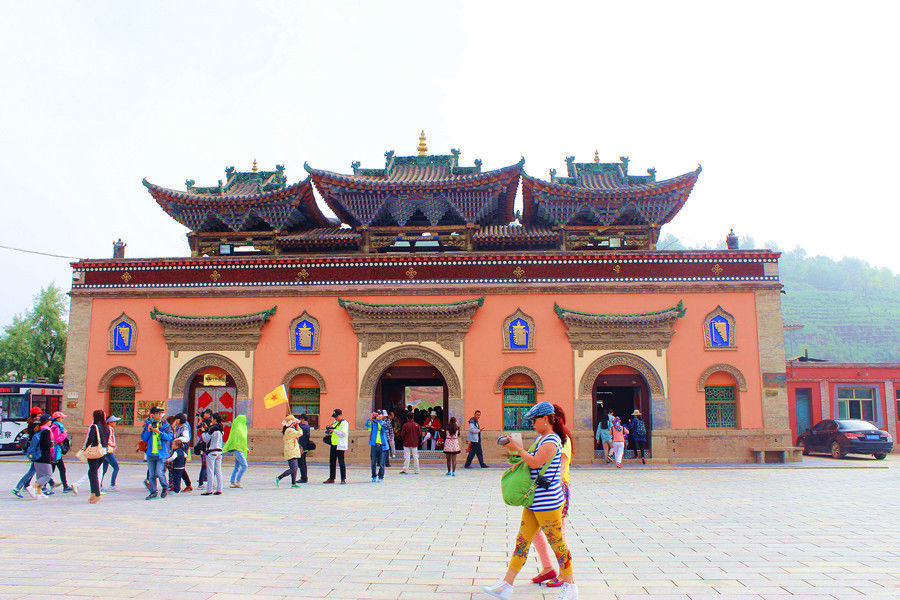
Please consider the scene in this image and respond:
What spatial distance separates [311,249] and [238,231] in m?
2.42

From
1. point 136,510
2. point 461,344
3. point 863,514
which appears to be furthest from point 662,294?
point 136,510

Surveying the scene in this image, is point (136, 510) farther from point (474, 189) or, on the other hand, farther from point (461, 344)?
point (474, 189)

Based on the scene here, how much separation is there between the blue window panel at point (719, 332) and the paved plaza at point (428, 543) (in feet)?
22.4

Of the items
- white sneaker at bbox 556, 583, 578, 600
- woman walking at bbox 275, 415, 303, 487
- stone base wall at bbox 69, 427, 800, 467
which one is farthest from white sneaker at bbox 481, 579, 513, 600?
stone base wall at bbox 69, 427, 800, 467

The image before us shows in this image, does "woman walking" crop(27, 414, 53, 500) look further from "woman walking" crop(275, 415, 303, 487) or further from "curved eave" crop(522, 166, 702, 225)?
"curved eave" crop(522, 166, 702, 225)

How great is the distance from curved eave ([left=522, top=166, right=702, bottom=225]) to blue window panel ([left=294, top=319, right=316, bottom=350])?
26.1 feet

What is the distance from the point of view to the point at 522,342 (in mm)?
18969

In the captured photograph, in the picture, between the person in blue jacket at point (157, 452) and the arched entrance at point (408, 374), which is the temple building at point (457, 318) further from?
the person in blue jacket at point (157, 452)

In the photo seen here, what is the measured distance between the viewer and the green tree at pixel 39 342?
119ft

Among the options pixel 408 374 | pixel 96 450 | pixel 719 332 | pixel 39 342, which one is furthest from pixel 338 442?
pixel 39 342

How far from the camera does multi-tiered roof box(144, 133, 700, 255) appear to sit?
19.9 m

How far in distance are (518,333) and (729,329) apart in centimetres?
609

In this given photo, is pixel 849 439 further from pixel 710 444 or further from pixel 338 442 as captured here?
pixel 338 442

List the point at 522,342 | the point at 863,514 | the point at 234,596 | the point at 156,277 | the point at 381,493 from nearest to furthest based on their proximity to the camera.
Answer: the point at 234,596 < the point at 863,514 < the point at 381,493 < the point at 522,342 < the point at 156,277
